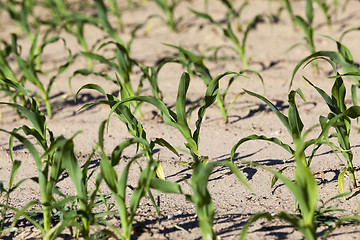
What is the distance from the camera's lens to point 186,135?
97.4 inches

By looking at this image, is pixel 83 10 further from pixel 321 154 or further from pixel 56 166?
pixel 56 166

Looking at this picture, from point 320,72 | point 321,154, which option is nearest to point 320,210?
point 321,154

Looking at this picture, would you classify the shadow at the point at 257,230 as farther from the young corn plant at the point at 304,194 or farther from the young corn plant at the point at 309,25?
the young corn plant at the point at 309,25

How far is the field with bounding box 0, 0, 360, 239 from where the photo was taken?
1965 mm

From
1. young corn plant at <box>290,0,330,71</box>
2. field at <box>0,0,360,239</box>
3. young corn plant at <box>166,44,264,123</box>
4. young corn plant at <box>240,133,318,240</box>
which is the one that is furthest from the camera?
young corn plant at <box>290,0,330,71</box>

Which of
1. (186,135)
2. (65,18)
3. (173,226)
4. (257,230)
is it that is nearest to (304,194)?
(257,230)

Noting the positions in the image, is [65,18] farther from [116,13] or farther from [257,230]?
[257,230]

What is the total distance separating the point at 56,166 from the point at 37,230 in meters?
0.33

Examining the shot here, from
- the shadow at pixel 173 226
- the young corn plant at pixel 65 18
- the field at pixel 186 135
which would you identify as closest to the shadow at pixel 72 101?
the field at pixel 186 135

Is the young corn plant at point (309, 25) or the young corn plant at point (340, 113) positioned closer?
the young corn plant at point (340, 113)

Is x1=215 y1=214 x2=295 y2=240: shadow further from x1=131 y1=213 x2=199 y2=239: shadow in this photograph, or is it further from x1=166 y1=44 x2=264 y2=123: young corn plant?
x1=166 y1=44 x2=264 y2=123: young corn plant

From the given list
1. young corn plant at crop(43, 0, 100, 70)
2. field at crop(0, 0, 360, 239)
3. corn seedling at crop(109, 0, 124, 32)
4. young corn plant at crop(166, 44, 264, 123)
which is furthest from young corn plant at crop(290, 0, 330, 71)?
corn seedling at crop(109, 0, 124, 32)

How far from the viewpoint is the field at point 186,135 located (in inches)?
77.4

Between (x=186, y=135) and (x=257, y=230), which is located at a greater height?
(x=186, y=135)
